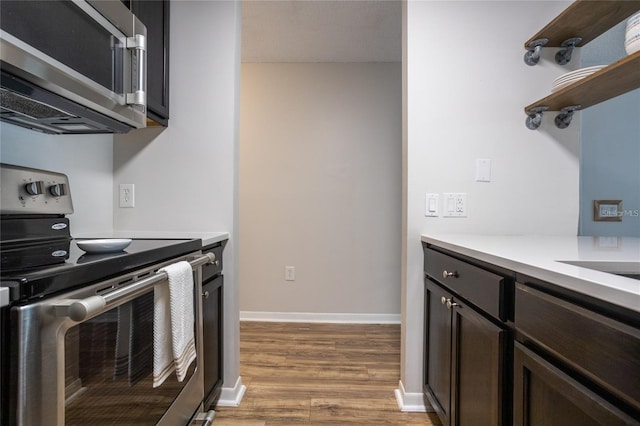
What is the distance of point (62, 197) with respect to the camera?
1.07 meters

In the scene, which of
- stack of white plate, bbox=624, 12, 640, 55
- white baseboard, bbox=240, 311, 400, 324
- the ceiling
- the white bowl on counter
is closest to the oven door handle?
the white bowl on counter

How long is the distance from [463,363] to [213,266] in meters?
1.14

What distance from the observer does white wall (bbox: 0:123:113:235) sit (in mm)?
1272

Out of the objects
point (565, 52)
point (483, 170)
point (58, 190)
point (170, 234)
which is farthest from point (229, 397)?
point (565, 52)

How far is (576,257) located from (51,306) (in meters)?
1.26

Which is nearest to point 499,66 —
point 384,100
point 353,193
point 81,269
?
point 384,100

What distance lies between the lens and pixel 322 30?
2570 millimetres

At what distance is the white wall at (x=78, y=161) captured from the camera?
1272 millimetres

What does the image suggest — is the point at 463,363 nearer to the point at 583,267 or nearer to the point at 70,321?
the point at 583,267

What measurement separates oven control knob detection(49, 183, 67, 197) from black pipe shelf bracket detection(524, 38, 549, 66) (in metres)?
2.13

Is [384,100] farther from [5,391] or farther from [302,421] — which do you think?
[5,391]

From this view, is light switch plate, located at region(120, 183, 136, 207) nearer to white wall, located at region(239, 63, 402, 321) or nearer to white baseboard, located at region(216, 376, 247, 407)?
white baseboard, located at region(216, 376, 247, 407)

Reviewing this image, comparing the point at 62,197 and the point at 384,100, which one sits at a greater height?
the point at 384,100

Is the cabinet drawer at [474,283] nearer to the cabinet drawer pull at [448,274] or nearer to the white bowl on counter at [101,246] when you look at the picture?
the cabinet drawer pull at [448,274]
